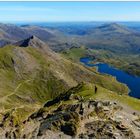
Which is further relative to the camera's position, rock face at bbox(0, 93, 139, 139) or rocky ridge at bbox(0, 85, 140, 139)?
rocky ridge at bbox(0, 85, 140, 139)

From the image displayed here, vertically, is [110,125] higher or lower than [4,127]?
higher

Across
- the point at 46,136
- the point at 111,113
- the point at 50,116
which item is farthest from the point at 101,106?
the point at 46,136

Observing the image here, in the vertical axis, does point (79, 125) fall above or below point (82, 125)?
above

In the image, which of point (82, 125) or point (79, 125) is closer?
point (79, 125)

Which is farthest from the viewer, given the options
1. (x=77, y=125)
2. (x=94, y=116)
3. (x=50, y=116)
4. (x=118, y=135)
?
(x=50, y=116)

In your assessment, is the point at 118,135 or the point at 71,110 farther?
the point at 71,110

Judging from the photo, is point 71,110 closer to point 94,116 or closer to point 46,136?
point 94,116

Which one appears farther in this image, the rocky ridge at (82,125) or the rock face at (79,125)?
the rocky ridge at (82,125)

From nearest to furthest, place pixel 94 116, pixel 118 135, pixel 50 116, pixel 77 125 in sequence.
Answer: pixel 118 135 → pixel 77 125 → pixel 94 116 → pixel 50 116
